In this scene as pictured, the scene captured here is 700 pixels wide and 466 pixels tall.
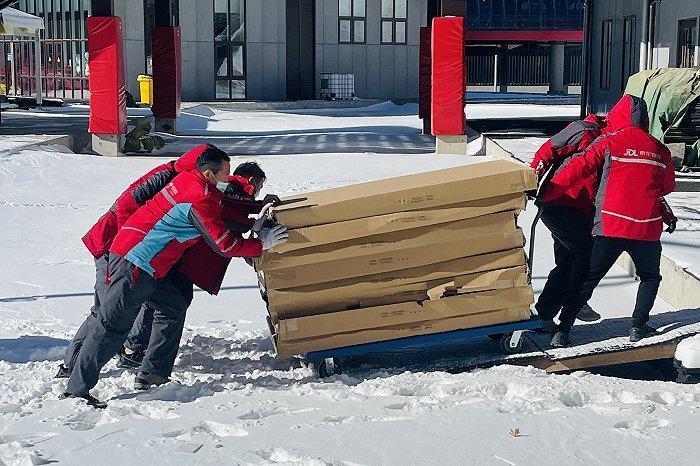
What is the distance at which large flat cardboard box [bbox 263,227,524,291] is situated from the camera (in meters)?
6.98

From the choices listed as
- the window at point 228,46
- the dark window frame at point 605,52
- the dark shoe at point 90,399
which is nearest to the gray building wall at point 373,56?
the window at point 228,46

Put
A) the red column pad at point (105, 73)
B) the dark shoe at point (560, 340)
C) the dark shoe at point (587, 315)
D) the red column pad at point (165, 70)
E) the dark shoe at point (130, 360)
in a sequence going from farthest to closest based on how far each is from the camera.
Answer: the red column pad at point (165, 70), the red column pad at point (105, 73), the dark shoe at point (587, 315), the dark shoe at point (560, 340), the dark shoe at point (130, 360)

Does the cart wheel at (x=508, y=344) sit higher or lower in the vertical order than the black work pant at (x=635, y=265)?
lower

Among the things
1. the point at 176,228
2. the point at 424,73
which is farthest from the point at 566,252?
the point at 424,73

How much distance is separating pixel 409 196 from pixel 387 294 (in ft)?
2.12

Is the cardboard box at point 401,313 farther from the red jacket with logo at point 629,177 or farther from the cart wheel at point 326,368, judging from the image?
the red jacket with logo at point 629,177

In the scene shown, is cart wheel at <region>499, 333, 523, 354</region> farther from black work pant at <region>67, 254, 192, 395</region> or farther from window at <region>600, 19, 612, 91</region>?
window at <region>600, 19, 612, 91</region>

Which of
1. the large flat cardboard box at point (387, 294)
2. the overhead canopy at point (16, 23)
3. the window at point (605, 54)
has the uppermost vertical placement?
the overhead canopy at point (16, 23)

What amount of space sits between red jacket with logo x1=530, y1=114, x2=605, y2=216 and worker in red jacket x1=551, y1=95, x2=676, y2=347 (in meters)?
0.05

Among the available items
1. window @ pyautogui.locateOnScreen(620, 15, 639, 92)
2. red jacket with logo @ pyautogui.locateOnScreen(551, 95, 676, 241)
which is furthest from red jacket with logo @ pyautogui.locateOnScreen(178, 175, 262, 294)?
window @ pyautogui.locateOnScreen(620, 15, 639, 92)

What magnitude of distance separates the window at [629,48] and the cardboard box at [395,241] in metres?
19.1

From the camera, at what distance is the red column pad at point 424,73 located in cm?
2681

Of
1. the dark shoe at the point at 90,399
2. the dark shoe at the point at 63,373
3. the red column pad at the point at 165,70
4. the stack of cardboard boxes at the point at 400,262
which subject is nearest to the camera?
the dark shoe at the point at 90,399

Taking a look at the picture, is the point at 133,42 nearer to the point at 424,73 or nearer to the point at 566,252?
the point at 424,73
